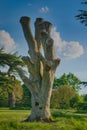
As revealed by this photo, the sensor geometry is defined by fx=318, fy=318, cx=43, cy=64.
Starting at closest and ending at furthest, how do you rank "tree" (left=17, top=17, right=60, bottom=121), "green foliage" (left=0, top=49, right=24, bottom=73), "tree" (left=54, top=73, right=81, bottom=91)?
"tree" (left=17, top=17, right=60, bottom=121)
"green foliage" (left=0, top=49, right=24, bottom=73)
"tree" (left=54, top=73, right=81, bottom=91)

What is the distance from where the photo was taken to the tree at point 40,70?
63.2 ft

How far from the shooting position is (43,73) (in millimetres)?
19453

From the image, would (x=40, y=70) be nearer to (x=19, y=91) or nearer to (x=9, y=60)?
(x=9, y=60)

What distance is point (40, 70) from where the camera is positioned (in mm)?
20219

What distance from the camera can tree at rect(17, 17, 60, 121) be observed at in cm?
1927

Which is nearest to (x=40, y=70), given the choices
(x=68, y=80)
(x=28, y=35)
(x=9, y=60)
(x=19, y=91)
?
(x=28, y=35)

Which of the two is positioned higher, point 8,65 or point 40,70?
point 8,65

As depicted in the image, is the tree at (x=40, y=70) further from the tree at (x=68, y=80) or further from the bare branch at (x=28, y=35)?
the tree at (x=68, y=80)

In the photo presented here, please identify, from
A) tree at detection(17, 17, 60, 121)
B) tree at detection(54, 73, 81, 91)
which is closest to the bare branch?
tree at detection(17, 17, 60, 121)

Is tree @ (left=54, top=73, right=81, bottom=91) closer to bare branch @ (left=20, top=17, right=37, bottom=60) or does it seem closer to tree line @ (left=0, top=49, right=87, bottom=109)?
tree line @ (left=0, top=49, right=87, bottom=109)

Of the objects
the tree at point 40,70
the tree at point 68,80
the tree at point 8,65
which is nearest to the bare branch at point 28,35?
the tree at point 40,70

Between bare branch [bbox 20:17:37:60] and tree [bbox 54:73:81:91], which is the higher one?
tree [bbox 54:73:81:91]

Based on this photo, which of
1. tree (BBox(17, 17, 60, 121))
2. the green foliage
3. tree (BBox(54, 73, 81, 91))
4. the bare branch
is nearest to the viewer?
tree (BBox(17, 17, 60, 121))

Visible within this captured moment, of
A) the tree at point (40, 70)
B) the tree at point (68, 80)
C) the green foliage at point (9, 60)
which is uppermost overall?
the tree at point (68, 80)
